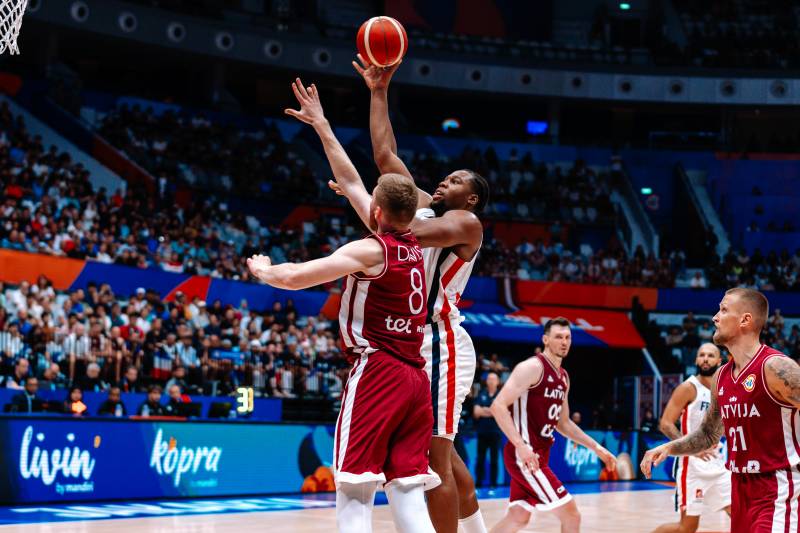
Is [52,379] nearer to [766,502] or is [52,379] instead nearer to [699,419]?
[699,419]

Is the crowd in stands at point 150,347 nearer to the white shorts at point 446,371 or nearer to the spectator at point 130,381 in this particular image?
the spectator at point 130,381

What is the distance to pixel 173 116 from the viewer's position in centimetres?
2664

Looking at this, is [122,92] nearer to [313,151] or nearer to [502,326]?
[313,151]

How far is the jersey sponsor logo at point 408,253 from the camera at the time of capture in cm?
500

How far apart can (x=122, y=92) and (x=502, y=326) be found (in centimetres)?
1241

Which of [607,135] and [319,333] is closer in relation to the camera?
[319,333]

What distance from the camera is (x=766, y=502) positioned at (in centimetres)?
504

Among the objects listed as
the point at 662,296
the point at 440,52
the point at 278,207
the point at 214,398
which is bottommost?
the point at 214,398

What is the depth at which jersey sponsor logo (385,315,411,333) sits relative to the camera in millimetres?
5074

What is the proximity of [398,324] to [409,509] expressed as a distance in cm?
88

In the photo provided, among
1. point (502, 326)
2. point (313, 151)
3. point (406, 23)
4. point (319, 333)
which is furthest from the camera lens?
point (406, 23)

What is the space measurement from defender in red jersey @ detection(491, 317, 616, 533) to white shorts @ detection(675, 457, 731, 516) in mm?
1098

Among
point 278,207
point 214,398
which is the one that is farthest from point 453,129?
point 214,398

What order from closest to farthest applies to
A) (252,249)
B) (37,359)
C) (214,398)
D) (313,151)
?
(37,359) → (214,398) → (252,249) → (313,151)
